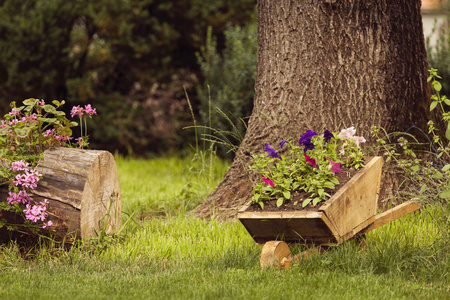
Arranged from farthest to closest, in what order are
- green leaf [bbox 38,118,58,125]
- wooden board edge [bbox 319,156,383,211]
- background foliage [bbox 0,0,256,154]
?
background foliage [bbox 0,0,256,154] < green leaf [bbox 38,118,58,125] < wooden board edge [bbox 319,156,383,211]

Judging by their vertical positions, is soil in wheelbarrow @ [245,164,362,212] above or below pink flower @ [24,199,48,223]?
above

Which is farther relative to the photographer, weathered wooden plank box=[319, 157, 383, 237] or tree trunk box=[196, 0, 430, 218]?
tree trunk box=[196, 0, 430, 218]

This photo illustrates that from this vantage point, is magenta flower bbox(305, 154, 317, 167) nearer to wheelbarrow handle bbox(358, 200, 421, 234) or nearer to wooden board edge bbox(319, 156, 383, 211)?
wooden board edge bbox(319, 156, 383, 211)

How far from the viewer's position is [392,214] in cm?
352

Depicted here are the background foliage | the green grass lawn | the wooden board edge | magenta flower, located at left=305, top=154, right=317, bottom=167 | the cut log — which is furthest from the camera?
the background foliage

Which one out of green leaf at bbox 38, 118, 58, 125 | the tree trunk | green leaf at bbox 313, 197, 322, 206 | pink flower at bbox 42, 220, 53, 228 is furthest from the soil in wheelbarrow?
green leaf at bbox 38, 118, 58, 125

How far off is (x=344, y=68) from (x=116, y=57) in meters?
5.80

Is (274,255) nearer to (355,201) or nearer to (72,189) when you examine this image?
(355,201)

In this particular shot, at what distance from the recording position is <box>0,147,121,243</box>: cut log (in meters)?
3.62

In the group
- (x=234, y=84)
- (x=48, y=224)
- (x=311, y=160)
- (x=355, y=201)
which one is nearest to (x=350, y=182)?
(x=355, y=201)

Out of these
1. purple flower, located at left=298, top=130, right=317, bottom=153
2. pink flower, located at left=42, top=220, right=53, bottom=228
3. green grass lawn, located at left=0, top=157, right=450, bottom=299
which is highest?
purple flower, located at left=298, top=130, right=317, bottom=153

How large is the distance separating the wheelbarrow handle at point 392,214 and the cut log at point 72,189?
1.84 meters

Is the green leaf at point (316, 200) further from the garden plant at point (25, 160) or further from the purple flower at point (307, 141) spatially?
the garden plant at point (25, 160)

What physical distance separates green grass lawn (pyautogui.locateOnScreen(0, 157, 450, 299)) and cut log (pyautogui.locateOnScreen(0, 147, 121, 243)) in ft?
0.54
